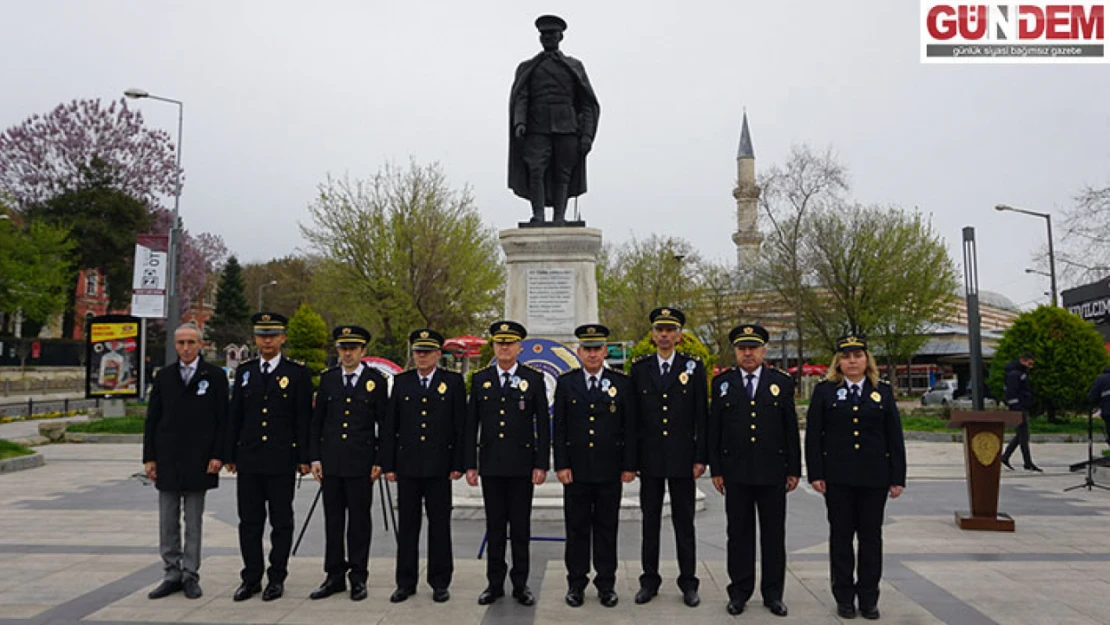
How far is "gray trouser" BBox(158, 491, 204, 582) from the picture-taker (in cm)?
591

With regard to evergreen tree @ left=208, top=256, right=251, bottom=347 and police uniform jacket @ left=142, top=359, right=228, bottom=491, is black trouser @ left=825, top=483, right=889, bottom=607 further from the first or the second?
evergreen tree @ left=208, top=256, right=251, bottom=347

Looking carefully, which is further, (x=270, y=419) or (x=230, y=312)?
(x=230, y=312)

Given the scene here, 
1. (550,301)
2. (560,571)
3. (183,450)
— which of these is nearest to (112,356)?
(550,301)

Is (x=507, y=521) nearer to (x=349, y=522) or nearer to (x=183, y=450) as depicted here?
(x=349, y=522)

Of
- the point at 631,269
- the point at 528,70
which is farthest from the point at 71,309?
the point at 528,70

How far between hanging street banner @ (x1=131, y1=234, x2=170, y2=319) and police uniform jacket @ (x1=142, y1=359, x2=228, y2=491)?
977cm

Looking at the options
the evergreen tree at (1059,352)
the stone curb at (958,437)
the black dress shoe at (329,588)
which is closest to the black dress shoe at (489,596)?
the black dress shoe at (329,588)

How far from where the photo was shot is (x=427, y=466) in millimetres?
5750

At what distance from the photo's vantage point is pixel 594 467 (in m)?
5.66

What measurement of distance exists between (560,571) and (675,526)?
134 centimetres

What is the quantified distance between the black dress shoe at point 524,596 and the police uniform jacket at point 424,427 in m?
0.96

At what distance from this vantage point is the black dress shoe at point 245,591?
5.77 metres

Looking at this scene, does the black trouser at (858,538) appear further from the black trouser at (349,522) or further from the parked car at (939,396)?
the parked car at (939,396)

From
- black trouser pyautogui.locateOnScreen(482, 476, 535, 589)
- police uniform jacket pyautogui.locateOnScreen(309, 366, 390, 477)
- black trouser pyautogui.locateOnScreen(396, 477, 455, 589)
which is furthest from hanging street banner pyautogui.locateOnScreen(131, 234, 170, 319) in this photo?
black trouser pyautogui.locateOnScreen(482, 476, 535, 589)
